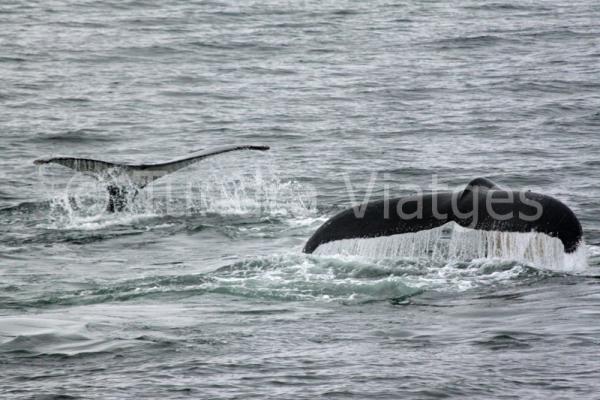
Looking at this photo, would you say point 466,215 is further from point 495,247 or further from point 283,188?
point 283,188

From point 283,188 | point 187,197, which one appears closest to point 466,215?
point 187,197

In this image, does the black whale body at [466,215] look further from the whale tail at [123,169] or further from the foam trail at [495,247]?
the whale tail at [123,169]

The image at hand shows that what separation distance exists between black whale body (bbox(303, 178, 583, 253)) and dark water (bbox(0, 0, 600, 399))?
24.0 inches

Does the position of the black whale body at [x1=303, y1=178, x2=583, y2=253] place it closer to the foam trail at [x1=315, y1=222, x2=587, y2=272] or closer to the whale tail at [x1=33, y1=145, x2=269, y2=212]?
the foam trail at [x1=315, y1=222, x2=587, y2=272]

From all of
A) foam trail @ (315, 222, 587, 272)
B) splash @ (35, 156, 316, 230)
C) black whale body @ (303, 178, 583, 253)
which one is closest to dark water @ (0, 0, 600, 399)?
splash @ (35, 156, 316, 230)

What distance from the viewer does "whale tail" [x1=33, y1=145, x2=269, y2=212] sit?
13969 millimetres

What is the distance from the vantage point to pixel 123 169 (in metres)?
14.4

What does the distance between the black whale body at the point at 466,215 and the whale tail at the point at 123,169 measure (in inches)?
148

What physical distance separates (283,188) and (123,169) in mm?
3299

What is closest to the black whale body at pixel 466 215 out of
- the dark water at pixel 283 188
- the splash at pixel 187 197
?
the dark water at pixel 283 188

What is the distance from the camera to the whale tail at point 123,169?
14.0 meters

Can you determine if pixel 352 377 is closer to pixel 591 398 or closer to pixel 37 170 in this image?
pixel 591 398

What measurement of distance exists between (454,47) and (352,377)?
23036mm

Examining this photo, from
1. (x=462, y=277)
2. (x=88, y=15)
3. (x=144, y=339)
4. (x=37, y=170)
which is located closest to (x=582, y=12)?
(x=88, y=15)
